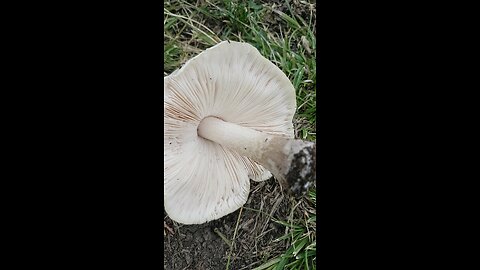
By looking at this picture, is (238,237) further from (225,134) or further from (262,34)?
(262,34)

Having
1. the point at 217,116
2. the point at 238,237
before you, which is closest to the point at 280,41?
the point at 217,116

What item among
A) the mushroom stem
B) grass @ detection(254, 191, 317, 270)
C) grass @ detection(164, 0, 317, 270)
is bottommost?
grass @ detection(254, 191, 317, 270)

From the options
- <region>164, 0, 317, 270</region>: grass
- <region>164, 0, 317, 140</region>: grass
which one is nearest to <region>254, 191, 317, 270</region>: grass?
<region>164, 0, 317, 270</region>: grass

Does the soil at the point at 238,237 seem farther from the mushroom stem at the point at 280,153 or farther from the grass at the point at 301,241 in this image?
the mushroom stem at the point at 280,153

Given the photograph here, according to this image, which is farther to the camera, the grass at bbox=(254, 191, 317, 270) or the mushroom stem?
the grass at bbox=(254, 191, 317, 270)

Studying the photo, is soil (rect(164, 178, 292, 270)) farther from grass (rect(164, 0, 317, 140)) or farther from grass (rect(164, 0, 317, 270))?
grass (rect(164, 0, 317, 140))

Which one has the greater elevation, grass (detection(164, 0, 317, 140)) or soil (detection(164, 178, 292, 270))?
grass (detection(164, 0, 317, 140))
